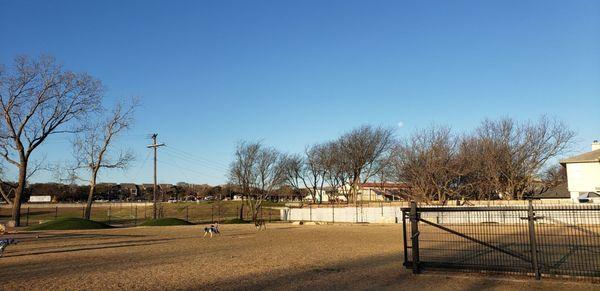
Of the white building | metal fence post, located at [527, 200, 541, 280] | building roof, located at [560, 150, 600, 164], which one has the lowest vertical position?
metal fence post, located at [527, 200, 541, 280]

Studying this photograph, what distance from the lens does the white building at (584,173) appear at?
4586 centimetres

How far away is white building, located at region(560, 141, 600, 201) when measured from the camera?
45862 mm

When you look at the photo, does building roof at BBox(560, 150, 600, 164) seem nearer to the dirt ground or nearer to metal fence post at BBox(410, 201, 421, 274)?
the dirt ground

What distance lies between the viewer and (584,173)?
1842 inches

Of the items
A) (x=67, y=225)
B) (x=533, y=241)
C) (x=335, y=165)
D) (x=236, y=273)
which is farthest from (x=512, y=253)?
(x=335, y=165)

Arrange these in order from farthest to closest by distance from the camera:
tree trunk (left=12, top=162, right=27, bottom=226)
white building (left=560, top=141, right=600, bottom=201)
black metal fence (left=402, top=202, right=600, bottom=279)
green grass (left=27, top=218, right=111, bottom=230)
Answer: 1. white building (left=560, top=141, right=600, bottom=201)
2. tree trunk (left=12, top=162, right=27, bottom=226)
3. green grass (left=27, top=218, right=111, bottom=230)
4. black metal fence (left=402, top=202, right=600, bottom=279)

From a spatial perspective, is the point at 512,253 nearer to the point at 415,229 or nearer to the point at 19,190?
the point at 415,229

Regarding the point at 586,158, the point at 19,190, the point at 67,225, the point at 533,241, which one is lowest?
the point at 67,225

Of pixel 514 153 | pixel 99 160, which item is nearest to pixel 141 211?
pixel 99 160

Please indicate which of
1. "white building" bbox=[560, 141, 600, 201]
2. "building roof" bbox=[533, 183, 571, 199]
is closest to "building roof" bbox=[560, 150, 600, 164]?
"white building" bbox=[560, 141, 600, 201]

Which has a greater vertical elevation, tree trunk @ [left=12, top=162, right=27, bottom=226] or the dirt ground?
tree trunk @ [left=12, top=162, right=27, bottom=226]

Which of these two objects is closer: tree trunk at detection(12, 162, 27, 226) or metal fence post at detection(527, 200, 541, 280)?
metal fence post at detection(527, 200, 541, 280)

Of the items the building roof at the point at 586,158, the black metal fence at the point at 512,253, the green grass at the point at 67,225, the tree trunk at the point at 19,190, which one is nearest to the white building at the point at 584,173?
the building roof at the point at 586,158

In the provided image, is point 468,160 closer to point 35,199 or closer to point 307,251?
point 307,251
